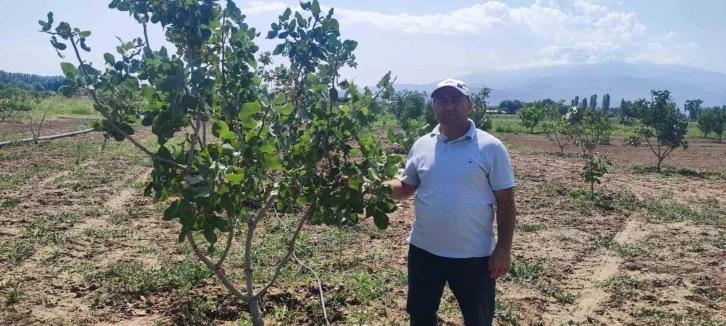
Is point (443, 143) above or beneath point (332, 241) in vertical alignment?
above

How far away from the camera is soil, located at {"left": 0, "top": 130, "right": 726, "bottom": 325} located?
4465mm

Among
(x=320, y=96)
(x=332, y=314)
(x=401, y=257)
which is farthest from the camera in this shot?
(x=401, y=257)

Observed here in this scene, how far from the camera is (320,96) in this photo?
285cm

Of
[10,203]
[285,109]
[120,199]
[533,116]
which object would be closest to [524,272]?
[285,109]

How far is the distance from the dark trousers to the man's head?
817 mm

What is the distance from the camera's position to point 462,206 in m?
2.87

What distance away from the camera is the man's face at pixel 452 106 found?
2994 mm

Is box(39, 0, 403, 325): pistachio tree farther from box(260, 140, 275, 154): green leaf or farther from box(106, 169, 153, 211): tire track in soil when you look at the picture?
box(106, 169, 153, 211): tire track in soil

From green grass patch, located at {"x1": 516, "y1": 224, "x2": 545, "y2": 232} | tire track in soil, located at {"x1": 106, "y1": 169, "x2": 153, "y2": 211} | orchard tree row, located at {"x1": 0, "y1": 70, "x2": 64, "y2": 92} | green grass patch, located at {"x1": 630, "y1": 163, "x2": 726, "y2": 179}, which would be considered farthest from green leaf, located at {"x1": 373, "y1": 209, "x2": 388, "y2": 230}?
orchard tree row, located at {"x1": 0, "y1": 70, "x2": 64, "y2": 92}

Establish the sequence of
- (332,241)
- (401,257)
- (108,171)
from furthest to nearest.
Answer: (108,171) → (332,241) → (401,257)

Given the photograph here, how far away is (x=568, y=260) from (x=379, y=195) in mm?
4573

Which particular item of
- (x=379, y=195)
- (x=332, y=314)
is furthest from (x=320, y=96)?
(x=332, y=314)

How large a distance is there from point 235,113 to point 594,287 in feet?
14.6

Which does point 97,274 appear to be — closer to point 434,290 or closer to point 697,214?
point 434,290
